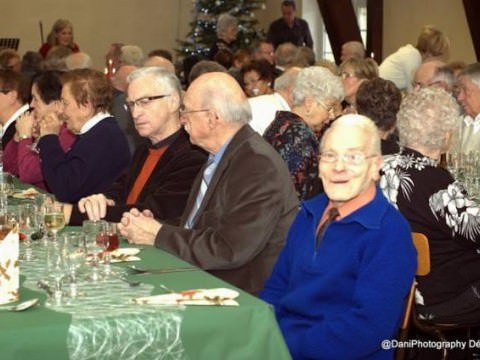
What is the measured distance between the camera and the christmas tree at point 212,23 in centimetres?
1381

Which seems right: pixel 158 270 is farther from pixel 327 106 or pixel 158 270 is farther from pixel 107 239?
pixel 327 106

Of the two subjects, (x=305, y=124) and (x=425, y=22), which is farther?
(x=425, y=22)

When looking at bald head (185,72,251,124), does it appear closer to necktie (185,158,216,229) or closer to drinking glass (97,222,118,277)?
necktie (185,158,216,229)

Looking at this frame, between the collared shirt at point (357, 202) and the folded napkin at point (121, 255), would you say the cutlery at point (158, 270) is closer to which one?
the folded napkin at point (121, 255)

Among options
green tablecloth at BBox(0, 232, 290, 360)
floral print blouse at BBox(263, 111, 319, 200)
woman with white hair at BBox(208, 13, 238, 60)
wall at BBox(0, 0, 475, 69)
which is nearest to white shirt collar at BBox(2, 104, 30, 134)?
floral print blouse at BBox(263, 111, 319, 200)

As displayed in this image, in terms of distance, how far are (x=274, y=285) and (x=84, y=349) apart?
0.91 metres

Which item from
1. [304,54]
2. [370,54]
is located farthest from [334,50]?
[304,54]

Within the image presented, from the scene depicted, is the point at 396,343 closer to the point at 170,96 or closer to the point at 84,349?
the point at 84,349

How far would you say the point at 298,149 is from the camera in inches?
203

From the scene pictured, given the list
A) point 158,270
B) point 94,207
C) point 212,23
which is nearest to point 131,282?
point 158,270

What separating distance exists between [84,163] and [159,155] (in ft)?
1.93

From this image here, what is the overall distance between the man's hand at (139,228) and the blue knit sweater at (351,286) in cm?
70

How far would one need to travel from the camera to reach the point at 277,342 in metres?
2.83

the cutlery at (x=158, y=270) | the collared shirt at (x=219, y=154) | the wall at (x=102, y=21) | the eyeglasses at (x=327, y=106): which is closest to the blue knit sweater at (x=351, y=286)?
the cutlery at (x=158, y=270)
